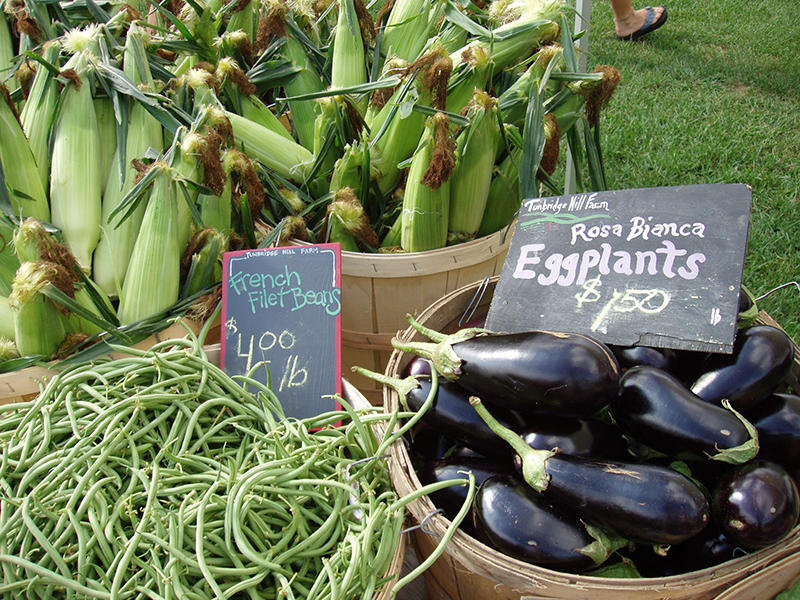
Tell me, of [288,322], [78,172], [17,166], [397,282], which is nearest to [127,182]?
[78,172]

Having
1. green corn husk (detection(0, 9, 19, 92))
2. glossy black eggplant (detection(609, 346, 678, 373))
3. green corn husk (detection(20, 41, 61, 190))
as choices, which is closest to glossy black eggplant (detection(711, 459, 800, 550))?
glossy black eggplant (detection(609, 346, 678, 373))

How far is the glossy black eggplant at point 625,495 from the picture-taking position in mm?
792

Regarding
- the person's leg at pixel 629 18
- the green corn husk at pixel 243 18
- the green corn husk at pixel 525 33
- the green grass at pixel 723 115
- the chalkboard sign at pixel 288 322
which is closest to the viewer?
the chalkboard sign at pixel 288 322

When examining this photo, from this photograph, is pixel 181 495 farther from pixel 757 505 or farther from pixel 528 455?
pixel 757 505

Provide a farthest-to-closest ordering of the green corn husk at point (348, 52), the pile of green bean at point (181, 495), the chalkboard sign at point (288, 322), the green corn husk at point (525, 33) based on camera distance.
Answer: the green corn husk at point (348, 52) → the green corn husk at point (525, 33) → the chalkboard sign at point (288, 322) → the pile of green bean at point (181, 495)

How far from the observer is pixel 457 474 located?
958 mm

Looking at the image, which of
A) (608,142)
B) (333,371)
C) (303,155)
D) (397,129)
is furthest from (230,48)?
(608,142)

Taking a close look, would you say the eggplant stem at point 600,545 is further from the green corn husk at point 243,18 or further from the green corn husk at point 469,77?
the green corn husk at point 243,18

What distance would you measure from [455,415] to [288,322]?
44 cm

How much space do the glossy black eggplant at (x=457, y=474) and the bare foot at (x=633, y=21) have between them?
487cm

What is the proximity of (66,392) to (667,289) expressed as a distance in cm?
109

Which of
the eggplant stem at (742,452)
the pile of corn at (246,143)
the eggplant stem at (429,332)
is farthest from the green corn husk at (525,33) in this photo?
the eggplant stem at (742,452)

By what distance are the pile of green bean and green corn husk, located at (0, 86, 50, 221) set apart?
2.00 feet

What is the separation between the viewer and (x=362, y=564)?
760mm
